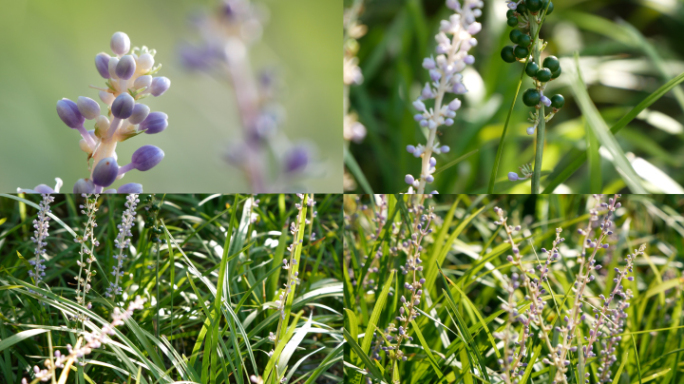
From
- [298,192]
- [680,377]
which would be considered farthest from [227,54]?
[680,377]

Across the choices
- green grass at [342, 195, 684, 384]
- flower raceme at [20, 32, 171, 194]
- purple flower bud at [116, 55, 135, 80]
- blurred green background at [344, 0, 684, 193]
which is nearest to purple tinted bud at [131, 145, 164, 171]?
flower raceme at [20, 32, 171, 194]

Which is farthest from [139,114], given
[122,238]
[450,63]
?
[450,63]

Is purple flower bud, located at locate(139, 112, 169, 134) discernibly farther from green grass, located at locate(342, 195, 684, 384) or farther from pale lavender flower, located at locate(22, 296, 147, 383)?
green grass, located at locate(342, 195, 684, 384)

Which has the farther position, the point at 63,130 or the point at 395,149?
the point at 395,149

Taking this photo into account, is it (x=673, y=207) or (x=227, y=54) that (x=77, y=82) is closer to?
(x=227, y=54)

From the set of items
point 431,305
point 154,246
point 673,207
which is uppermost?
point 673,207

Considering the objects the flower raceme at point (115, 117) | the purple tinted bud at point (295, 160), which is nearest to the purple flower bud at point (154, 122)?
the flower raceme at point (115, 117)

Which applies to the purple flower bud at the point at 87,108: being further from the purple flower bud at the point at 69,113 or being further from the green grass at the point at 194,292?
the green grass at the point at 194,292
